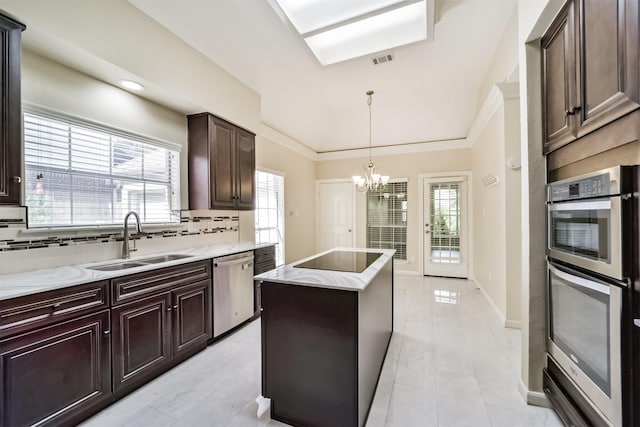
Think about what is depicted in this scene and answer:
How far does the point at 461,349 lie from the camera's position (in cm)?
262

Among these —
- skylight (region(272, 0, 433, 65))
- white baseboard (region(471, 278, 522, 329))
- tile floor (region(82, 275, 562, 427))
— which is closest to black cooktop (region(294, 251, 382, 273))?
tile floor (region(82, 275, 562, 427))

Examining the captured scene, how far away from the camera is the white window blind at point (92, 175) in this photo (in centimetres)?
198

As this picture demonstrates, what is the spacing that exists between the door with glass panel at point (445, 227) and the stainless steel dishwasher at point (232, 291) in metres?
3.76

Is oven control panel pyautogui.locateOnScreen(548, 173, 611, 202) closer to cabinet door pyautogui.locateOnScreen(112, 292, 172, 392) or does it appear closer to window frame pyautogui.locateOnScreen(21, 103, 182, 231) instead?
cabinet door pyautogui.locateOnScreen(112, 292, 172, 392)

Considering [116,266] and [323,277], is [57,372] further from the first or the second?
[323,277]

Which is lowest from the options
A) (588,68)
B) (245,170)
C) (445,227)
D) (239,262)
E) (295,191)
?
(239,262)

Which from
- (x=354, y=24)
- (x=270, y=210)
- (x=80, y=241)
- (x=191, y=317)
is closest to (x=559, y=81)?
(x=354, y=24)

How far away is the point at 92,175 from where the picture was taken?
2.32 metres

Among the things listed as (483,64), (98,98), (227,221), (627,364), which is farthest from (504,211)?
(98,98)

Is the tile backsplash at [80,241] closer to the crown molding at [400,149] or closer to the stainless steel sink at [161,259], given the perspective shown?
the stainless steel sink at [161,259]

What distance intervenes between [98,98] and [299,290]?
234 centimetres

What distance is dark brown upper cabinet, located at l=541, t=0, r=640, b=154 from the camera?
3.43 feet

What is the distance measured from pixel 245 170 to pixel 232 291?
151 cm

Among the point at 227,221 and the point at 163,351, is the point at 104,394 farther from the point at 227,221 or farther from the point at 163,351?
the point at 227,221
